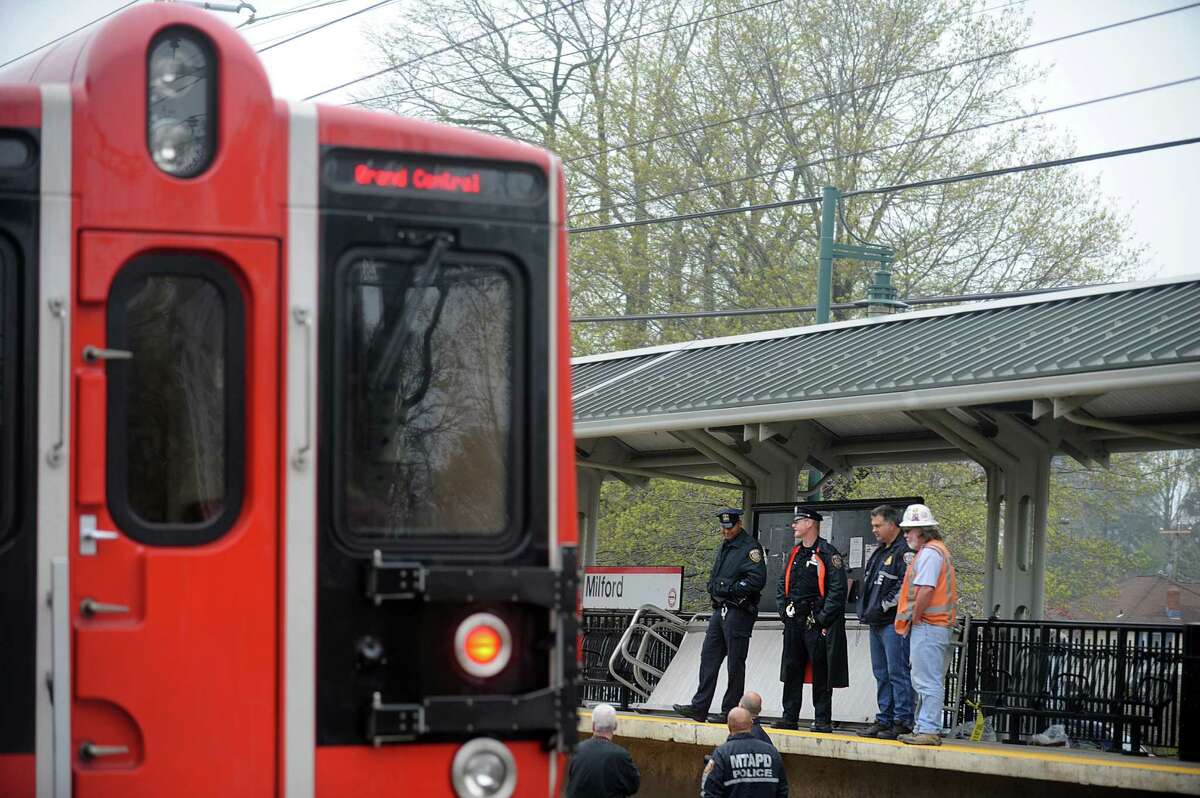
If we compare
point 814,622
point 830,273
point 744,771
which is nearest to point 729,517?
point 814,622

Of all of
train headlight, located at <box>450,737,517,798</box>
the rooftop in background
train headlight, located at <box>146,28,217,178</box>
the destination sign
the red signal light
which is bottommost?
the rooftop in background

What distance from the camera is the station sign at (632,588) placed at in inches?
651

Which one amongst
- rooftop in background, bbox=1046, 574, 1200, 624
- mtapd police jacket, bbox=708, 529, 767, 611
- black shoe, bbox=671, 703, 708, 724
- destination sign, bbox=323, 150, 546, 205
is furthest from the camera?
rooftop in background, bbox=1046, 574, 1200, 624

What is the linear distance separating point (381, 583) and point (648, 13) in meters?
32.9

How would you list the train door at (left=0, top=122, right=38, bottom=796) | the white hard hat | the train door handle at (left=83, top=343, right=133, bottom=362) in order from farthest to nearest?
the white hard hat → the train door handle at (left=83, top=343, right=133, bottom=362) → the train door at (left=0, top=122, right=38, bottom=796)

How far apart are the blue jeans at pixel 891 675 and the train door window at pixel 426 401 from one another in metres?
7.65

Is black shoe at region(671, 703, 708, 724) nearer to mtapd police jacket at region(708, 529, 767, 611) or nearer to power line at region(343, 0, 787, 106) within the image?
mtapd police jacket at region(708, 529, 767, 611)

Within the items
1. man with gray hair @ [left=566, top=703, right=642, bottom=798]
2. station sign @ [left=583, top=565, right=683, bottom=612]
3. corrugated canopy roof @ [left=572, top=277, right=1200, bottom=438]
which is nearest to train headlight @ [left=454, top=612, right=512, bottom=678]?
man with gray hair @ [left=566, top=703, right=642, bottom=798]

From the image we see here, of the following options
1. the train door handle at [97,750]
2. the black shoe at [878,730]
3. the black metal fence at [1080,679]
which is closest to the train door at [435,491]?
the train door handle at [97,750]

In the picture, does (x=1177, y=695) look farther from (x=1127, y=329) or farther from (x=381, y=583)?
(x=381, y=583)

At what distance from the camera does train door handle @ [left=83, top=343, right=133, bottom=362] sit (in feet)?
15.8

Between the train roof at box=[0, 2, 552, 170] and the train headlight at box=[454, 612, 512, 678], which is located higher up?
the train roof at box=[0, 2, 552, 170]

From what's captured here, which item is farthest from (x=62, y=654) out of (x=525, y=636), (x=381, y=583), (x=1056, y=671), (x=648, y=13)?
(x=648, y=13)

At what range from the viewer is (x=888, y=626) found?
490 inches
